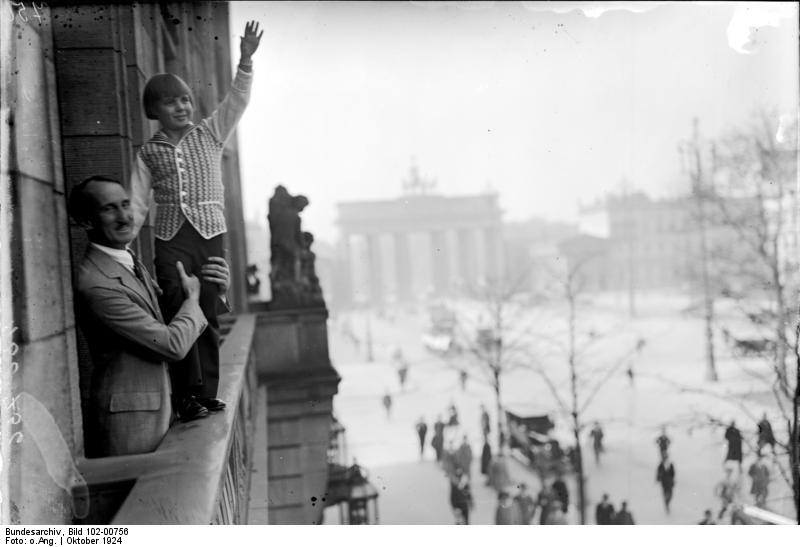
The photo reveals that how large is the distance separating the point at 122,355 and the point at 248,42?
4.82ft

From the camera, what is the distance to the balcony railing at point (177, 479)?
2.00 meters

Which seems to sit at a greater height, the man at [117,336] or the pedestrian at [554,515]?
the man at [117,336]

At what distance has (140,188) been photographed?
2.74m

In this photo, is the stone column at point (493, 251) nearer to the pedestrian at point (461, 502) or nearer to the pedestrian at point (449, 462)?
the pedestrian at point (449, 462)

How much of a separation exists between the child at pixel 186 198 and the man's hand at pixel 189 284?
42 mm

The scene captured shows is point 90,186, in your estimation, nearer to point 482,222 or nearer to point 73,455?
point 73,455

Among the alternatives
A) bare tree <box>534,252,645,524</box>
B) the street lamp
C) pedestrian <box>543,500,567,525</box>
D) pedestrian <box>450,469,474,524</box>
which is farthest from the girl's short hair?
bare tree <box>534,252,645,524</box>

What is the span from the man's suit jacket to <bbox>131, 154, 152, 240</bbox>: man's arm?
0.30 m

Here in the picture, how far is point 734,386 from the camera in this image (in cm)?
1248

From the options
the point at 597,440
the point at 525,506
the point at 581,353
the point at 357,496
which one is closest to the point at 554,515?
the point at 525,506

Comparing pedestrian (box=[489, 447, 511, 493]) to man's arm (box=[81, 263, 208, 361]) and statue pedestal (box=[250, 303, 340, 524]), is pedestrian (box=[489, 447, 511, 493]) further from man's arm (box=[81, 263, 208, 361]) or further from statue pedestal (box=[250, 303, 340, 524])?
man's arm (box=[81, 263, 208, 361])

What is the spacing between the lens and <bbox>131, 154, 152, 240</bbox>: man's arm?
8.84 feet

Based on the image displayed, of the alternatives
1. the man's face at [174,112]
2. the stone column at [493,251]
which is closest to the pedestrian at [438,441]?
the stone column at [493,251]
